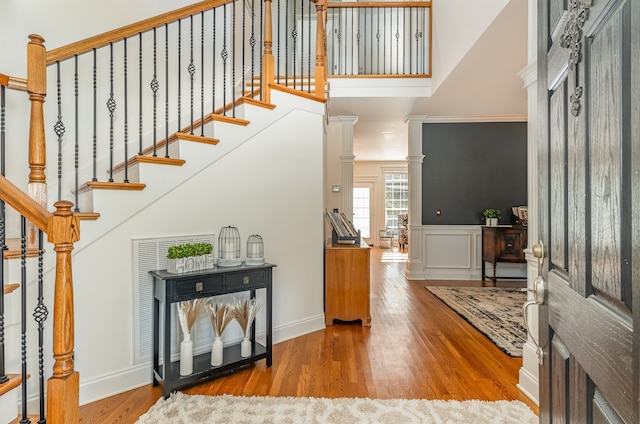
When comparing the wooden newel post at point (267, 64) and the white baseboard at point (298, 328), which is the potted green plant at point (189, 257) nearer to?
the white baseboard at point (298, 328)

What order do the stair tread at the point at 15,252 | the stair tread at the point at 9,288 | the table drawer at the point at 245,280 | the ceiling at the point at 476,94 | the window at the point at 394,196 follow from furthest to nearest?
the window at the point at 394,196, the ceiling at the point at 476,94, the table drawer at the point at 245,280, the stair tread at the point at 15,252, the stair tread at the point at 9,288

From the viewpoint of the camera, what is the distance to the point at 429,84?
4.62 meters

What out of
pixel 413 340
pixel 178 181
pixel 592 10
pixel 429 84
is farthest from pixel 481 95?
pixel 592 10

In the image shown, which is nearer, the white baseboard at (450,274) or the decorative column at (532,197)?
the decorative column at (532,197)

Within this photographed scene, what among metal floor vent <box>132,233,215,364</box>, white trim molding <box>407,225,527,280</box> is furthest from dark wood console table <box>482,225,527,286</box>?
metal floor vent <box>132,233,215,364</box>

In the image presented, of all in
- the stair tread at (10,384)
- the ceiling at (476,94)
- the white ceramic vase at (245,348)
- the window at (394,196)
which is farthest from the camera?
the window at (394,196)

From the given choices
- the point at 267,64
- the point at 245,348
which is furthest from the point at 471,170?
the point at 245,348

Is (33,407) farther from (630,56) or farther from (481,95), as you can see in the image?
(481,95)

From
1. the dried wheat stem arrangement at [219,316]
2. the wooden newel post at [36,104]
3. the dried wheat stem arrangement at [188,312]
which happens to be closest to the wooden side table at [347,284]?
the dried wheat stem arrangement at [219,316]

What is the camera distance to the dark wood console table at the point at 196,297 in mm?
2105

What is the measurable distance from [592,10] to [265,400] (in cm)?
220

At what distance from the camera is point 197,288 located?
2.21m

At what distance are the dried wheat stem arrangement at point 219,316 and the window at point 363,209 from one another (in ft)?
30.3

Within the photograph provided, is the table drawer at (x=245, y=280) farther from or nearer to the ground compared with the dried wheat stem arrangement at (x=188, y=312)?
farther from the ground
